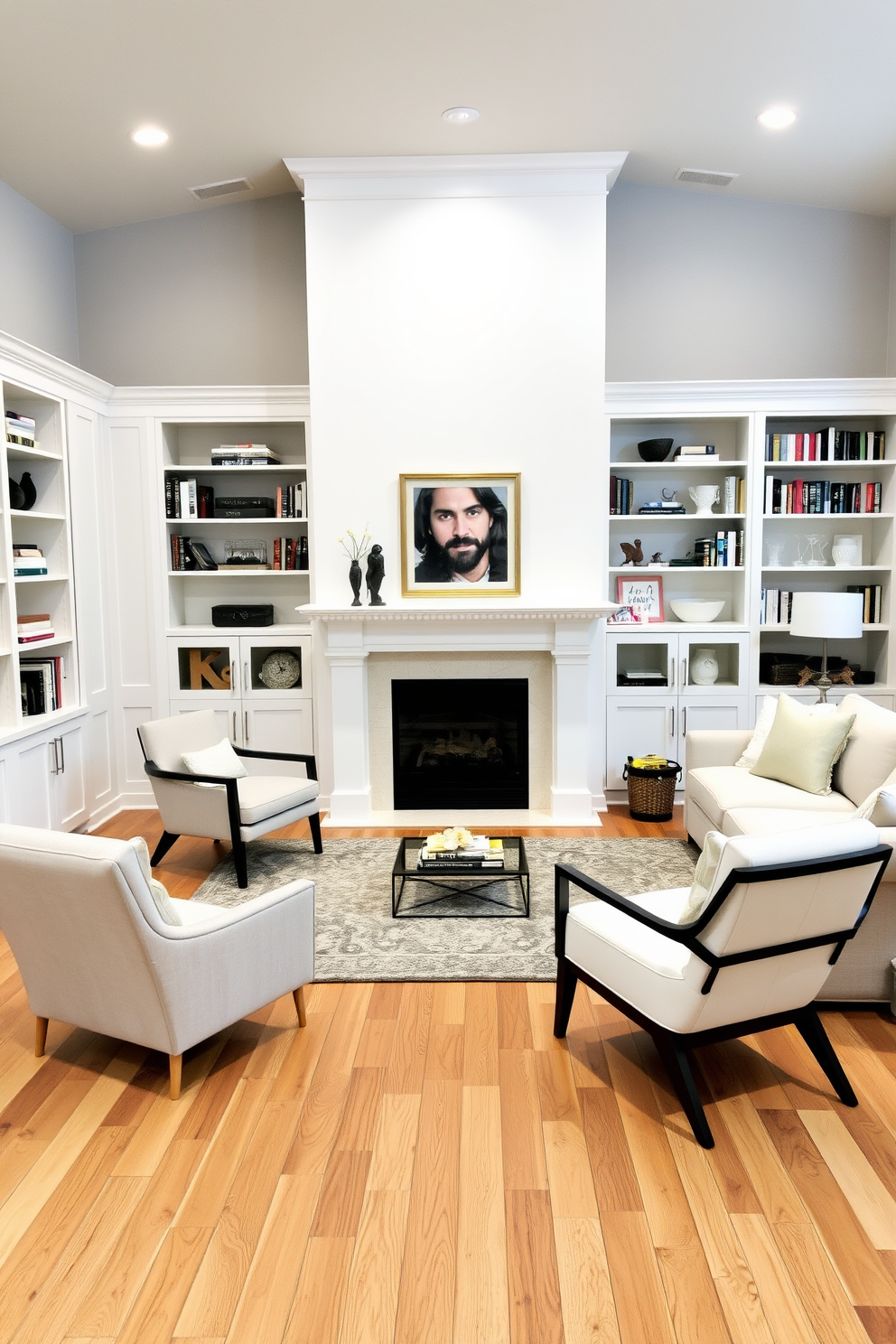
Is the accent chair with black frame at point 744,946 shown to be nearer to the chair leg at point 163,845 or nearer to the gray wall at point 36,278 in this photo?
the chair leg at point 163,845

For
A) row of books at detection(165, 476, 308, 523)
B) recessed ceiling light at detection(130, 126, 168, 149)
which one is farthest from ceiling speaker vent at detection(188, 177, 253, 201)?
row of books at detection(165, 476, 308, 523)

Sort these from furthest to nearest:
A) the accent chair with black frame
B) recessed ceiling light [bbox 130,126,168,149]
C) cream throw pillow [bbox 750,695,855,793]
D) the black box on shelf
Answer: the black box on shelf → recessed ceiling light [bbox 130,126,168,149] → cream throw pillow [bbox 750,695,855,793] → the accent chair with black frame

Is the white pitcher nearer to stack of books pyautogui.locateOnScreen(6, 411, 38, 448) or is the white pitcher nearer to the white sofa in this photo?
the white sofa

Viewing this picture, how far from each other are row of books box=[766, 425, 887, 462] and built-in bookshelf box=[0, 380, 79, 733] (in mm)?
4310

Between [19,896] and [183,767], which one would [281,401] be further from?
[19,896]

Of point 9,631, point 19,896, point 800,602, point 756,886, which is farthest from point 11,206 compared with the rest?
point 756,886

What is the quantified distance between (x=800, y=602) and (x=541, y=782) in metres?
1.86

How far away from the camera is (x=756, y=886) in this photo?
2373 millimetres

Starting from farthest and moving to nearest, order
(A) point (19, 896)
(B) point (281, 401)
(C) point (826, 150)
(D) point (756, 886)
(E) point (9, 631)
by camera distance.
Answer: (B) point (281, 401) < (C) point (826, 150) < (E) point (9, 631) < (A) point (19, 896) < (D) point (756, 886)

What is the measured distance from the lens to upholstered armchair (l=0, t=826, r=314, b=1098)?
2576 mm

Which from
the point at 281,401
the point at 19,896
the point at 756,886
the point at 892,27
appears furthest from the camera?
the point at 281,401

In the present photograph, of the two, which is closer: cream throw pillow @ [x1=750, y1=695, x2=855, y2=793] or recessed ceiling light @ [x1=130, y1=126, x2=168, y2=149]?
cream throw pillow @ [x1=750, y1=695, x2=855, y2=793]

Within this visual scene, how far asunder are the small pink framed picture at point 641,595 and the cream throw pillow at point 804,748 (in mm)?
1631

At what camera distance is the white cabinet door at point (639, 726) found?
5895 millimetres
